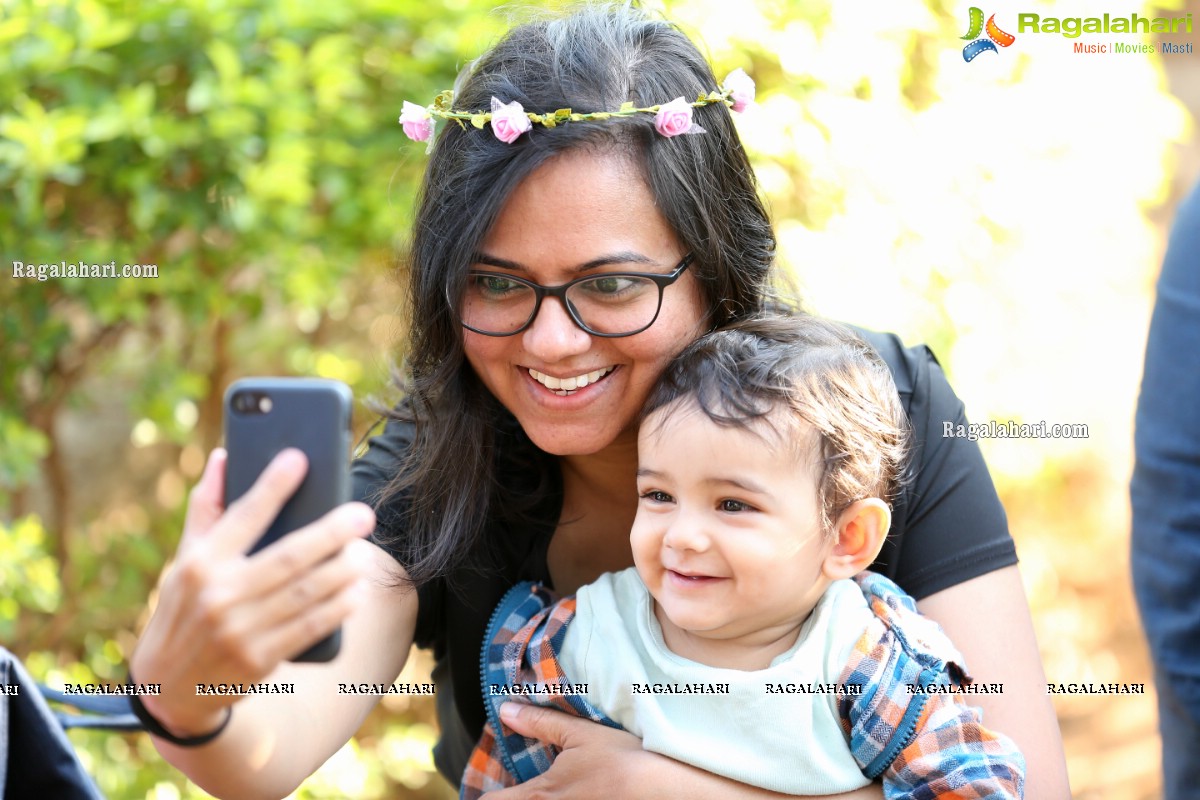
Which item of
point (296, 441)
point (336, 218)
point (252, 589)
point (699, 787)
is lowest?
point (699, 787)

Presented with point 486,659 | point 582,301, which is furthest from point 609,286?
point 486,659

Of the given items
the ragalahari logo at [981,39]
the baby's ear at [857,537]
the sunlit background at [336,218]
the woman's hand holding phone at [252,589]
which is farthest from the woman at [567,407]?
the ragalahari logo at [981,39]

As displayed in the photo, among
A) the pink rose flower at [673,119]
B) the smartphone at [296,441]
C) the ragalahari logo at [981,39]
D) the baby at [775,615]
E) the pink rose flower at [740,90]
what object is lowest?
the baby at [775,615]

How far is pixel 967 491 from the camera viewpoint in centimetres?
199

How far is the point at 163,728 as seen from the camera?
1.31 meters

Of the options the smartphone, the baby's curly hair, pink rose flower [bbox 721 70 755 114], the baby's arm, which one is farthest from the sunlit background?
the baby's arm

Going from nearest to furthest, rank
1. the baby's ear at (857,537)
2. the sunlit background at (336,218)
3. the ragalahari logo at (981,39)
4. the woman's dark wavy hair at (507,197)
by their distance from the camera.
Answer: the baby's ear at (857,537) < the woman's dark wavy hair at (507,197) < the sunlit background at (336,218) < the ragalahari logo at (981,39)

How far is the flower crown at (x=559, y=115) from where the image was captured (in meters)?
1.80

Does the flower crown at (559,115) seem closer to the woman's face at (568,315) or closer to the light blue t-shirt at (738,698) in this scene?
the woman's face at (568,315)

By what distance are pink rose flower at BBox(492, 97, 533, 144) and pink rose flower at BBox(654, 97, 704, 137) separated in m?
0.21

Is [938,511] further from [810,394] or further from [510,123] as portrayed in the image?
[510,123]

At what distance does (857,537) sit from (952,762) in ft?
1.10

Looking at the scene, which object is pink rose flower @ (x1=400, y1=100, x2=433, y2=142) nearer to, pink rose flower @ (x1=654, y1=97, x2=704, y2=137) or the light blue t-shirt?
pink rose flower @ (x1=654, y1=97, x2=704, y2=137)

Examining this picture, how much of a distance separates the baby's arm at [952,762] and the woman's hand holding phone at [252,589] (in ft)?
2.79
